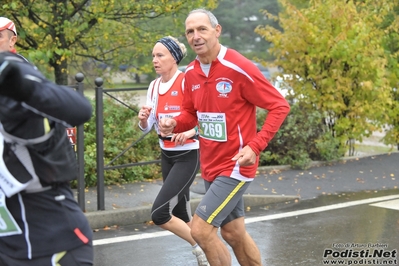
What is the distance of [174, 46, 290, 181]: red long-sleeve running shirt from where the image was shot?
4684 mm

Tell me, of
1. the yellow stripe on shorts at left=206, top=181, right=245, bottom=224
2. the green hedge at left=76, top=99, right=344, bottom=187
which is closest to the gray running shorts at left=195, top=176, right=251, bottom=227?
the yellow stripe on shorts at left=206, top=181, right=245, bottom=224

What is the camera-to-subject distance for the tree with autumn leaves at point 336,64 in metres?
11.5

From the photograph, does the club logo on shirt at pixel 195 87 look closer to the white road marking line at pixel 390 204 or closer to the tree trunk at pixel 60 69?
the white road marking line at pixel 390 204

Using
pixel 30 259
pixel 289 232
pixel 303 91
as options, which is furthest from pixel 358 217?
pixel 30 259

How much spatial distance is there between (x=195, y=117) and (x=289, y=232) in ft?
7.72

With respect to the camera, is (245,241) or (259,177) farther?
(259,177)

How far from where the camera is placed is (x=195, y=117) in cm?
521

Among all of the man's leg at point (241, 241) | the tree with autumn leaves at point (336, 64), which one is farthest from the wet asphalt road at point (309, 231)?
the tree with autumn leaves at point (336, 64)

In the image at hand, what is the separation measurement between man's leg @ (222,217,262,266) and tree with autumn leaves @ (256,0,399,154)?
6.87 meters

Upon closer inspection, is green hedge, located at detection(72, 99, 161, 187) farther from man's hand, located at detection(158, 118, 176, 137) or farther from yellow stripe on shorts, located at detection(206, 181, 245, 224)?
yellow stripe on shorts, located at detection(206, 181, 245, 224)

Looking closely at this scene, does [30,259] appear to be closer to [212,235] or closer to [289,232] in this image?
[212,235]

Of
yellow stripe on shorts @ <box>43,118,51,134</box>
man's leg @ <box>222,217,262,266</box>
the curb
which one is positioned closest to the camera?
yellow stripe on shorts @ <box>43,118,51,134</box>

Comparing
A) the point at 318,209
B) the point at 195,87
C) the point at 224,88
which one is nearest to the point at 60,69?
the point at 318,209

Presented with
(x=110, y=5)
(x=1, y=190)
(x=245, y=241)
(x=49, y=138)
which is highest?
(x=110, y=5)
